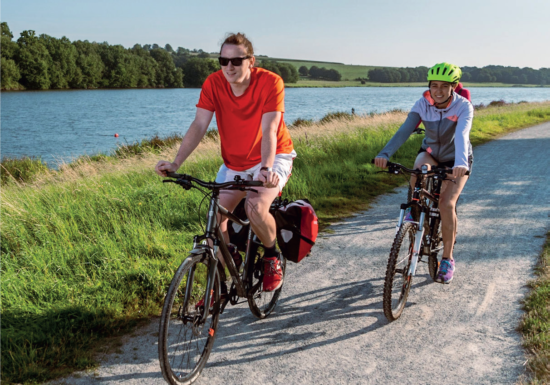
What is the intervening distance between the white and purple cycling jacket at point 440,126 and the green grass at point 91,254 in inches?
96.7

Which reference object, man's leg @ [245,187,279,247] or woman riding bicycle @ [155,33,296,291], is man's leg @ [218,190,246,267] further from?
man's leg @ [245,187,279,247]

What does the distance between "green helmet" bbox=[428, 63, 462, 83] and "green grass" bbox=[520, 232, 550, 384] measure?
6.59 ft

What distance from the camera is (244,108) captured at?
3361 millimetres

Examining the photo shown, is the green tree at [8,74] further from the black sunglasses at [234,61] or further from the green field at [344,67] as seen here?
the green field at [344,67]

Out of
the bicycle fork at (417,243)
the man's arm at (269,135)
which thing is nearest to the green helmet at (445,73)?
the bicycle fork at (417,243)

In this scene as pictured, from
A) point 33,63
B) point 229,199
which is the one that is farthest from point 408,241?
point 33,63

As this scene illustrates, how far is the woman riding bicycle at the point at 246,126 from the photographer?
3207 mm

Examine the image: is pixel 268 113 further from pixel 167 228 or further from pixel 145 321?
pixel 167 228

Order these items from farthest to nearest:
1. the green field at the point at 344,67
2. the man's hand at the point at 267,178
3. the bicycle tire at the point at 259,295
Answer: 1. the green field at the point at 344,67
2. the bicycle tire at the point at 259,295
3. the man's hand at the point at 267,178

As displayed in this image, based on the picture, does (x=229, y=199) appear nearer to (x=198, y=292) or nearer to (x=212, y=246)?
(x=212, y=246)

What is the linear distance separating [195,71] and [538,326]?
105558 millimetres

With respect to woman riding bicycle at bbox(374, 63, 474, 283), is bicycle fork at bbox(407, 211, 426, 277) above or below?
below

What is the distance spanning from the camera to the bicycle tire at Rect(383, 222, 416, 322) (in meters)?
3.73

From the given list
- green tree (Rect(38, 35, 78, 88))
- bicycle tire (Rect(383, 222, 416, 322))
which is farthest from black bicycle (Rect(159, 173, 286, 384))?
green tree (Rect(38, 35, 78, 88))
